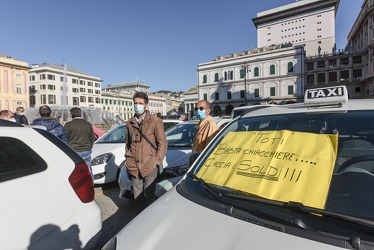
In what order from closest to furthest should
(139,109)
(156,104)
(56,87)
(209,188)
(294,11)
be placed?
(209,188)
(139,109)
(56,87)
(294,11)
(156,104)

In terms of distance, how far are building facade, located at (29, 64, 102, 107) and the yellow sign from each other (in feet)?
228

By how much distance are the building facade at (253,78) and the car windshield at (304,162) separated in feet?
163

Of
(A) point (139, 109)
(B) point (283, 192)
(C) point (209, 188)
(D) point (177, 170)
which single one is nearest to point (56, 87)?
(D) point (177, 170)

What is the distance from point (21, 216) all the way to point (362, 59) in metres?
70.1

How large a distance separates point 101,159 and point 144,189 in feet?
7.34

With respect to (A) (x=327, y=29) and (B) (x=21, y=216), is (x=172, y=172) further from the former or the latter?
(A) (x=327, y=29)

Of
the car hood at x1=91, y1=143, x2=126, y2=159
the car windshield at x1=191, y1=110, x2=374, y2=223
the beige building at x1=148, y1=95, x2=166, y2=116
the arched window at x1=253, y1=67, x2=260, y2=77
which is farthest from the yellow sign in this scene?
the beige building at x1=148, y1=95, x2=166, y2=116

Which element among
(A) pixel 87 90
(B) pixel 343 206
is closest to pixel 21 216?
(B) pixel 343 206

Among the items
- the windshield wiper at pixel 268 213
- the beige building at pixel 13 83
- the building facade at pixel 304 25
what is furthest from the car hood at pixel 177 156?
the building facade at pixel 304 25

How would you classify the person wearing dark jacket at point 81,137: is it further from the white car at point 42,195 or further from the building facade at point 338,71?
the building facade at point 338,71

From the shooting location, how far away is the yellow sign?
1.41 m

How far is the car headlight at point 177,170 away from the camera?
3.95 metres

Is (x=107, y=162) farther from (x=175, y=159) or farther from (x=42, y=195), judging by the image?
(x=42, y=195)

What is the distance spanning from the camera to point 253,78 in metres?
59.1
